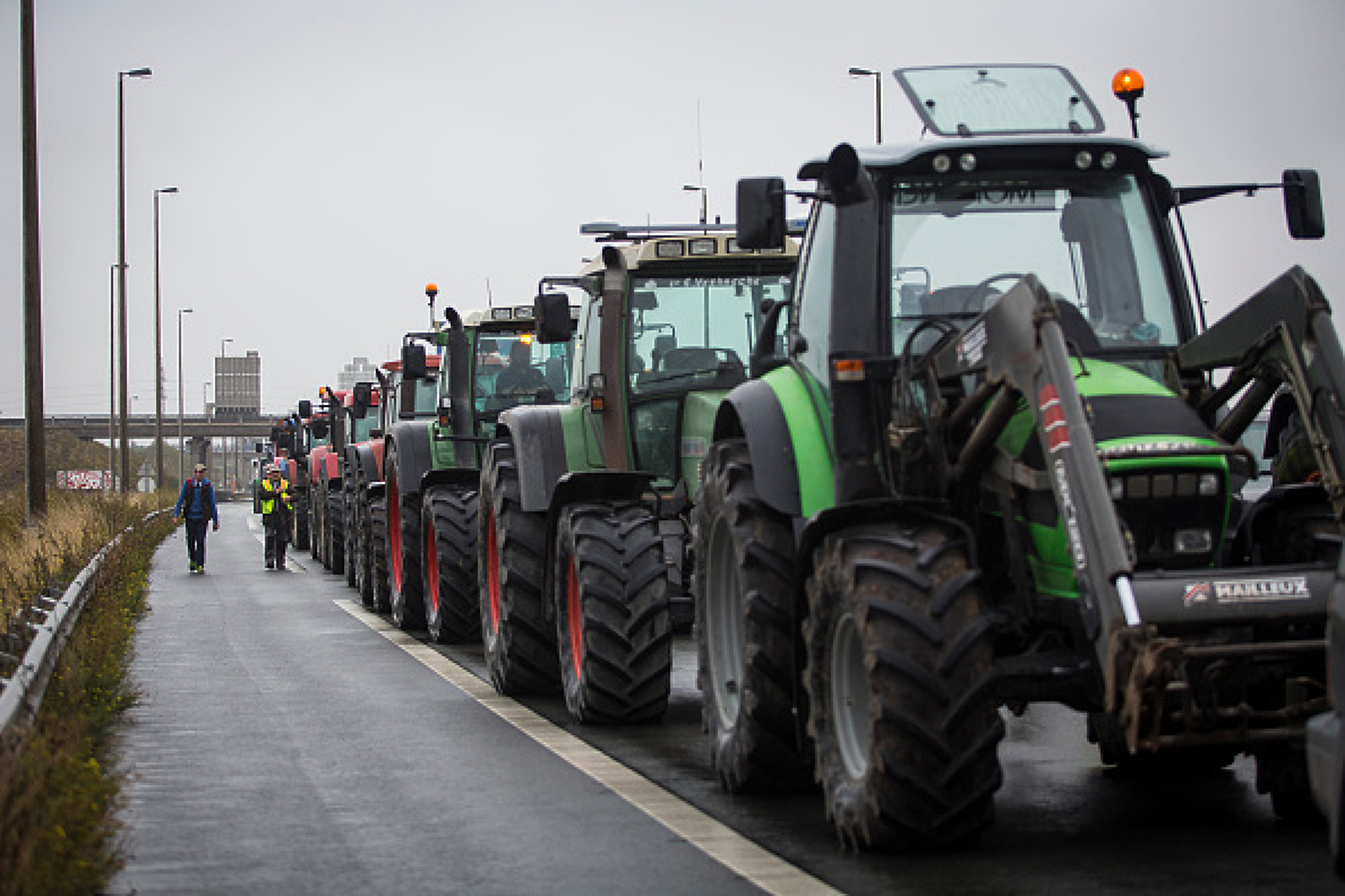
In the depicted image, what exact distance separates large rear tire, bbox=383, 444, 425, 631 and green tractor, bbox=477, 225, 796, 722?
5.26 meters

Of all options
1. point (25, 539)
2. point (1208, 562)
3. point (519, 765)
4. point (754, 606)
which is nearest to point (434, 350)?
point (25, 539)

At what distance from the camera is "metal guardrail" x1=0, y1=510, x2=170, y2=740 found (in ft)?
31.0

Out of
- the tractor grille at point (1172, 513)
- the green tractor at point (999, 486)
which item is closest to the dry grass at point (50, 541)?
the green tractor at point (999, 486)

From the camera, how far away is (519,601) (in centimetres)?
1351

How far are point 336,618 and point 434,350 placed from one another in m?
6.70

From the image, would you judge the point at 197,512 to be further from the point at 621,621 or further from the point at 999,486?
the point at 999,486

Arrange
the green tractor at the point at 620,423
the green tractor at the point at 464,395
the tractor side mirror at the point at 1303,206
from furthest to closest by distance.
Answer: the green tractor at the point at 464,395
the green tractor at the point at 620,423
the tractor side mirror at the point at 1303,206

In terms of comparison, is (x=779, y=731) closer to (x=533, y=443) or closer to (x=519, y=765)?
(x=519, y=765)

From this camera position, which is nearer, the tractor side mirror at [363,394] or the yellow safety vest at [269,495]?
the tractor side mirror at [363,394]

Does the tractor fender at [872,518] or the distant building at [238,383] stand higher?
the distant building at [238,383]

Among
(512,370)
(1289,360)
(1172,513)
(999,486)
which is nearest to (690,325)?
(999,486)

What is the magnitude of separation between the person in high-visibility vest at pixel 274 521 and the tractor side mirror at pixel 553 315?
20155mm

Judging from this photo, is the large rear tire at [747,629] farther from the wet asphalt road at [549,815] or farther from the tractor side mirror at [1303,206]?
the tractor side mirror at [1303,206]

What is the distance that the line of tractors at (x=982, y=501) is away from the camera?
7141mm
